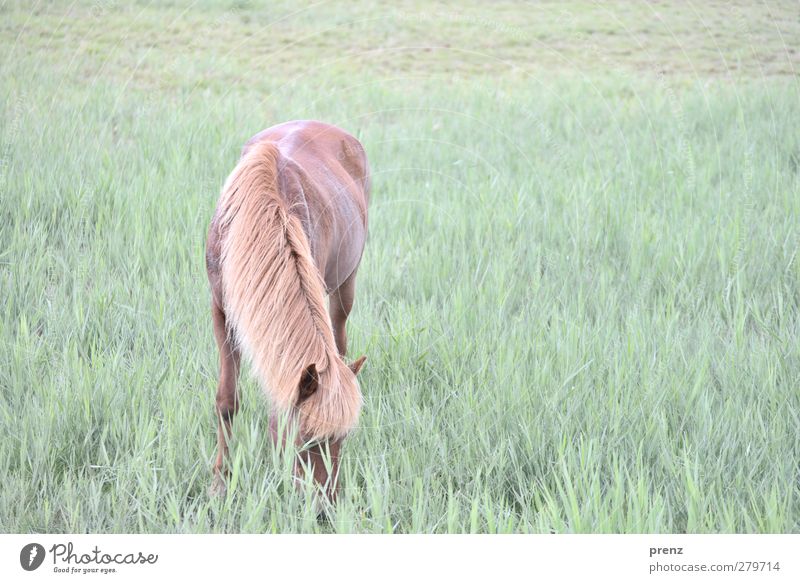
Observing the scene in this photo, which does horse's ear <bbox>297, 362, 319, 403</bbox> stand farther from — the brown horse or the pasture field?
the pasture field

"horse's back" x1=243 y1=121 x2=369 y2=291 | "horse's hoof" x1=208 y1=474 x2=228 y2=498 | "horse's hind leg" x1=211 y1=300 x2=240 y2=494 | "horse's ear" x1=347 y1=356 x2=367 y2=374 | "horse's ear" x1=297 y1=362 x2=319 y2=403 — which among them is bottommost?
"horse's hoof" x1=208 y1=474 x2=228 y2=498

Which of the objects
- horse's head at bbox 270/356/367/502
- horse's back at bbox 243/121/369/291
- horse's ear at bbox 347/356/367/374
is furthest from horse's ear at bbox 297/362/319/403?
horse's back at bbox 243/121/369/291

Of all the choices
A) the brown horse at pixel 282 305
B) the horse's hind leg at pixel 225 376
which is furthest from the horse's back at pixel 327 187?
the horse's hind leg at pixel 225 376

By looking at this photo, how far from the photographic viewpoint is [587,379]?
296 centimetres

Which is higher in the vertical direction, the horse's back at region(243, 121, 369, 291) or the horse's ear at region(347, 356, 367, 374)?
the horse's back at region(243, 121, 369, 291)

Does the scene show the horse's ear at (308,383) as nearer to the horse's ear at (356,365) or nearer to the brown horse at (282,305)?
the brown horse at (282,305)

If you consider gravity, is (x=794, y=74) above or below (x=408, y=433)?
above

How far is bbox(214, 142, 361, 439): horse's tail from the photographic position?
2.08 meters

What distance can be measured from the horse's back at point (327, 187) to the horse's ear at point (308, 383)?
0.73m

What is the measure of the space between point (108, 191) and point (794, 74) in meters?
5.42

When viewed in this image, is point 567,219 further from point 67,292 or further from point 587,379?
point 67,292

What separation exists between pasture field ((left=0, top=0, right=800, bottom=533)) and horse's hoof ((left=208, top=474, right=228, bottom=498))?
0.14 ft

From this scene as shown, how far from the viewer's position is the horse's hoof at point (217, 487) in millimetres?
2408
